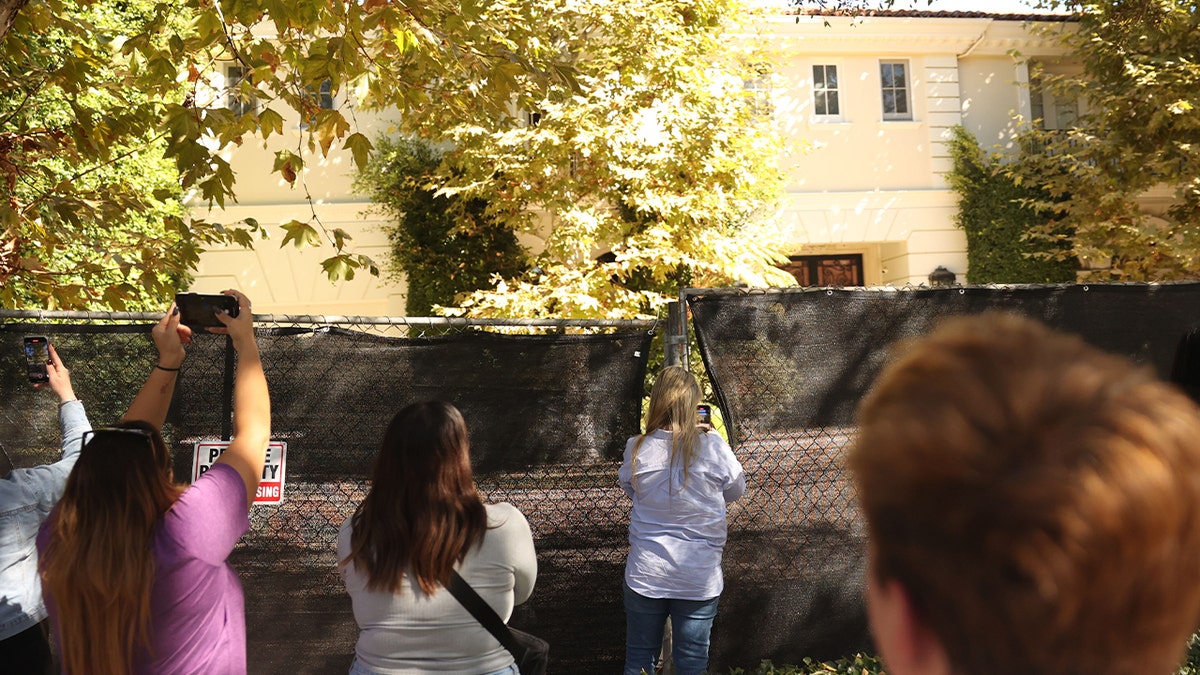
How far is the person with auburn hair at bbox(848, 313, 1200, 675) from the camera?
88 centimetres

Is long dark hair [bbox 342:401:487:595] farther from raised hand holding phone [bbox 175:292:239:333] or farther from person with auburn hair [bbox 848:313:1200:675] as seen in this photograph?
person with auburn hair [bbox 848:313:1200:675]

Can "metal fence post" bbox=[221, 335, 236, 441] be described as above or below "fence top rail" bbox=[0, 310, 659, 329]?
below

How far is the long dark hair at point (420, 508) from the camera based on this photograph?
2.77m

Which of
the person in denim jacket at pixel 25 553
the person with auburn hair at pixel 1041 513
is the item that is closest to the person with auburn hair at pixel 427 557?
the person in denim jacket at pixel 25 553

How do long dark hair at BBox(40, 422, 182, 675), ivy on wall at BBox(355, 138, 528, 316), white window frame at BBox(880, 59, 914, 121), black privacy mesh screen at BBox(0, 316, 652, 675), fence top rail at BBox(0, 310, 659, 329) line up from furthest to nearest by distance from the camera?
white window frame at BBox(880, 59, 914, 121), ivy on wall at BBox(355, 138, 528, 316), black privacy mesh screen at BBox(0, 316, 652, 675), fence top rail at BBox(0, 310, 659, 329), long dark hair at BBox(40, 422, 182, 675)

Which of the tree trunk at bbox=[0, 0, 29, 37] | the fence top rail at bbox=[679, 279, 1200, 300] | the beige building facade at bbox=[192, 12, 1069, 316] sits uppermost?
the beige building facade at bbox=[192, 12, 1069, 316]

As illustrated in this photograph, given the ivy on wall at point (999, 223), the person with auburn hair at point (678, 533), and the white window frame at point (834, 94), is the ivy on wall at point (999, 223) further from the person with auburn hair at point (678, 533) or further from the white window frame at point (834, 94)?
the person with auburn hair at point (678, 533)

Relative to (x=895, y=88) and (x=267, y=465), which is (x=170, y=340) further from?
(x=895, y=88)

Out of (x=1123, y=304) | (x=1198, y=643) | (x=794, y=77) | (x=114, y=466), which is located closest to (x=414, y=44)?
(x=114, y=466)

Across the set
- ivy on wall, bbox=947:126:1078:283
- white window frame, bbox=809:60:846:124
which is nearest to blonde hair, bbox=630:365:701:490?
white window frame, bbox=809:60:846:124

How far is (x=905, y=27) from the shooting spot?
17922mm

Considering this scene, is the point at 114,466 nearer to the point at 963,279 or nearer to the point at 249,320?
the point at 249,320

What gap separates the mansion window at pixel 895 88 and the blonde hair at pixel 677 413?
52.1ft

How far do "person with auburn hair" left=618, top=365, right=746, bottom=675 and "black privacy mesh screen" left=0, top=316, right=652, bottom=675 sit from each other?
33 cm
